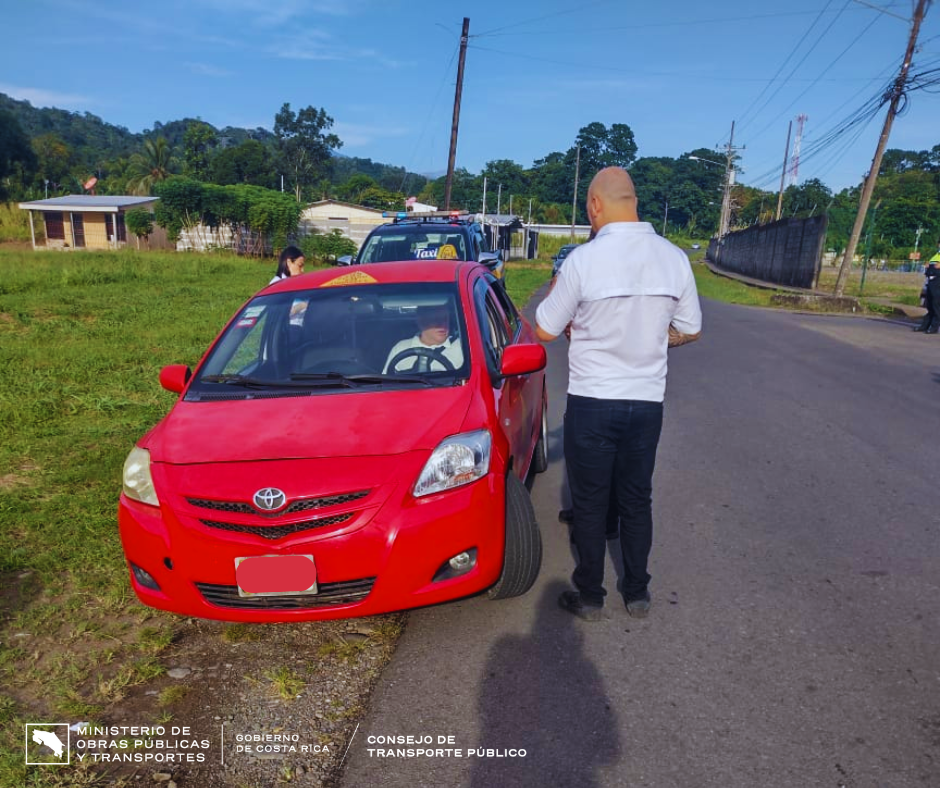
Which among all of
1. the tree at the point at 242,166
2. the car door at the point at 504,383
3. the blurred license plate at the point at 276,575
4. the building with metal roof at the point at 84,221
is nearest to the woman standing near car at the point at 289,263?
the car door at the point at 504,383

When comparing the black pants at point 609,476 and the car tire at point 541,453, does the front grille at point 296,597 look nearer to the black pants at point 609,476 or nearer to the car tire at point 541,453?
the black pants at point 609,476

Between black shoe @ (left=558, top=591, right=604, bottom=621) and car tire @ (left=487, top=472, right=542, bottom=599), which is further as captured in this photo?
black shoe @ (left=558, top=591, right=604, bottom=621)

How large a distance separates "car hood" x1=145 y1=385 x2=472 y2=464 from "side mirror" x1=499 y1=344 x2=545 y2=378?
276 mm

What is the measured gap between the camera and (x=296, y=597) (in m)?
3.01

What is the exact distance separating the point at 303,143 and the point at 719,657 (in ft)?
308

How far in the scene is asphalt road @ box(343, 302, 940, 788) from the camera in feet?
8.32

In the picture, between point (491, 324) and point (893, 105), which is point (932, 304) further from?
point (491, 324)

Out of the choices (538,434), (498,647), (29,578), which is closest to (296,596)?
(498,647)

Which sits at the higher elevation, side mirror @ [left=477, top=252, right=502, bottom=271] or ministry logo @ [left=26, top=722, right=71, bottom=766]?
side mirror @ [left=477, top=252, right=502, bottom=271]

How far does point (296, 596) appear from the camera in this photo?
3.00 m

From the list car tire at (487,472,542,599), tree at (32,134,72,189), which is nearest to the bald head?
car tire at (487,472,542,599)

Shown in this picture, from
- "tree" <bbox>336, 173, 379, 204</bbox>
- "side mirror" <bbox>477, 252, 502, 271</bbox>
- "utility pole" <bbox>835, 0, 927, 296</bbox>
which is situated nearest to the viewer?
"side mirror" <bbox>477, 252, 502, 271</bbox>

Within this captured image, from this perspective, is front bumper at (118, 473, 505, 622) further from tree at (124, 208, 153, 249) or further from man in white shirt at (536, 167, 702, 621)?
tree at (124, 208, 153, 249)

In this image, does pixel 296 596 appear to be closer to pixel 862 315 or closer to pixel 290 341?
pixel 290 341
